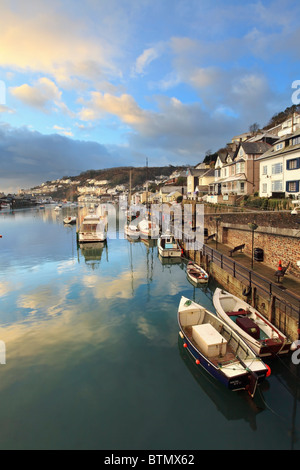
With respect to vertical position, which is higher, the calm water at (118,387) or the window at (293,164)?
the window at (293,164)

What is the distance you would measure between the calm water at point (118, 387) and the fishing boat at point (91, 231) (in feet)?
67.3

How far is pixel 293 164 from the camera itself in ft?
96.3

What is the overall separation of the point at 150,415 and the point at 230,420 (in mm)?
2983

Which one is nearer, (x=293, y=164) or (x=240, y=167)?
(x=293, y=164)

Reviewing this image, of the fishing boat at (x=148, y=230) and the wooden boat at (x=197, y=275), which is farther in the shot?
the fishing boat at (x=148, y=230)

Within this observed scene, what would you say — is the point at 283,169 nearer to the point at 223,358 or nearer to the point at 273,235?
the point at 273,235

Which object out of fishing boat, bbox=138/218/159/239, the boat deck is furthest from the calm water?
fishing boat, bbox=138/218/159/239

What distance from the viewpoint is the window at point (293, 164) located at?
93.4ft

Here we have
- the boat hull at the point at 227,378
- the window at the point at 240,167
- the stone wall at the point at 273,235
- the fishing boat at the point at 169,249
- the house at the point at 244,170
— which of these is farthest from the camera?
the window at the point at 240,167

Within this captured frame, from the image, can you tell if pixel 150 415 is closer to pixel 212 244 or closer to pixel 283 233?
pixel 283 233

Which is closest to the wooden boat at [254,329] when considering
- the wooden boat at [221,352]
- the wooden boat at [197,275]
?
the wooden boat at [221,352]

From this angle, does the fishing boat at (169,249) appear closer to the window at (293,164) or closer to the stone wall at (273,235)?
the stone wall at (273,235)

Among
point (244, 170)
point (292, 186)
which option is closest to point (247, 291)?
point (292, 186)

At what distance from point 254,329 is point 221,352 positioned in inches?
88.5
